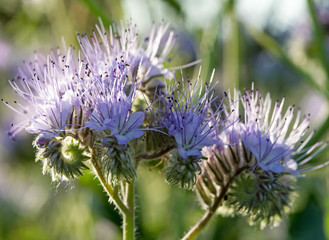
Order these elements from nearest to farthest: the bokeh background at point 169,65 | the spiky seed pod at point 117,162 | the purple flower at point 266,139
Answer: the spiky seed pod at point 117,162, the purple flower at point 266,139, the bokeh background at point 169,65

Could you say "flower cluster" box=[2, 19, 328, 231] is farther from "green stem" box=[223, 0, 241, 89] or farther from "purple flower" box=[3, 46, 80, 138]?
"green stem" box=[223, 0, 241, 89]

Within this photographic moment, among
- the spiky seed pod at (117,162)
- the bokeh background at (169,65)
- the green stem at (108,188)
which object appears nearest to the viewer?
the spiky seed pod at (117,162)

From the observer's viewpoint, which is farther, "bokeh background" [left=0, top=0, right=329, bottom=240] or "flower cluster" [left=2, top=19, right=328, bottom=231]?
"bokeh background" [left=0, top=0, right=329, bottom=240]

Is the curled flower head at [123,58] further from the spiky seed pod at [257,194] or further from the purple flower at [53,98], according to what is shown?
the spiky seed pod at [257,194]

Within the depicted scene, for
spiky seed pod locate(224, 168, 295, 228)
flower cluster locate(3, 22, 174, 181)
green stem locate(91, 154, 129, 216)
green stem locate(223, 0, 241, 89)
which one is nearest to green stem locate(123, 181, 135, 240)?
green stem locate(91, 154, 129, 216)

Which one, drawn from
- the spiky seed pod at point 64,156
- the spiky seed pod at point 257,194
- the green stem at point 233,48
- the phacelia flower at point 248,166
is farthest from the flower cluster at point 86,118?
the green stem at point 233,48

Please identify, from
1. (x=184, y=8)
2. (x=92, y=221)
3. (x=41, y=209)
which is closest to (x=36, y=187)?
(x=41, y=209)

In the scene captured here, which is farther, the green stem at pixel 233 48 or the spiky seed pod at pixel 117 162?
the green stem at pixel 233 48
